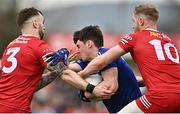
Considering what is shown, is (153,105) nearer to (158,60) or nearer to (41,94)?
(158,60)

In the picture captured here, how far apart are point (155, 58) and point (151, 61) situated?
2.6 inches

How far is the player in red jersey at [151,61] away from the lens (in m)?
10.4

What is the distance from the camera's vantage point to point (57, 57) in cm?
1085

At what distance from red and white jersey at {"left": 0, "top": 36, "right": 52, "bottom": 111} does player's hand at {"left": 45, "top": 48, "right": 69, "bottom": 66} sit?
8 cm

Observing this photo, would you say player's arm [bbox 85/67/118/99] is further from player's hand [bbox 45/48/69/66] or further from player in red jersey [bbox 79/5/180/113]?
player's hand [bbox 45/48/69/66]

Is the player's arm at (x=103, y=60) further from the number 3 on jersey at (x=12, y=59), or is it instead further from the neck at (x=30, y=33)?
the number 3 on jersey at (x=12, y=59)

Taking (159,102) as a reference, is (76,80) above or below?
above

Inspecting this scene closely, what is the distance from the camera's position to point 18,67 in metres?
10.9

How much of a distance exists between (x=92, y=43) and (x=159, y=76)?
1284mm

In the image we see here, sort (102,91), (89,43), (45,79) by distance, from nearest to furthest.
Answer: (102,91) < (89,43) < (45,79)

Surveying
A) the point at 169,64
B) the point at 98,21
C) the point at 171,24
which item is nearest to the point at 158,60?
the point at 169,64

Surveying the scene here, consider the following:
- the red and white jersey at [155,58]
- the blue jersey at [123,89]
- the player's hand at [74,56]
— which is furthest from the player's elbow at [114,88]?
the player's hand at [74,56]

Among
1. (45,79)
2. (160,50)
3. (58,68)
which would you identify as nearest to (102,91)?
(58,68)

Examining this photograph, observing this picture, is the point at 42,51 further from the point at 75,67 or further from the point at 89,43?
the point at 75,67
